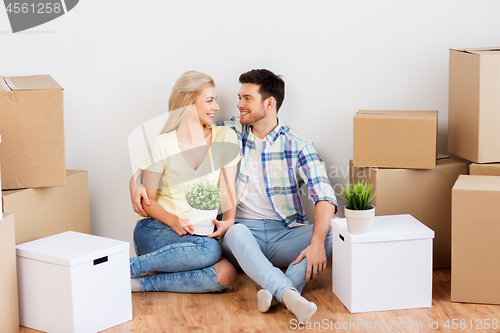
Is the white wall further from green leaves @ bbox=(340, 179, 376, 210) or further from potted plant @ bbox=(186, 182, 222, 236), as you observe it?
green leaves @ bbox=(340, 179, 376, 210)

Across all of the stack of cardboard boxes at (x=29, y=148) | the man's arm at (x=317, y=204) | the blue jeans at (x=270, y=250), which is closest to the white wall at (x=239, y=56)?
the man's arm at (x=317, y=204)

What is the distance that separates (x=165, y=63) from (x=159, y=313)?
1.24 metres

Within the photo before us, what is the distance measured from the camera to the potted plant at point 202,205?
85.7 inches

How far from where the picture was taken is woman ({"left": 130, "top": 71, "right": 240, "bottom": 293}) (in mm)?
2180

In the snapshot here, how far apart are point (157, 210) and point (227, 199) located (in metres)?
0.33

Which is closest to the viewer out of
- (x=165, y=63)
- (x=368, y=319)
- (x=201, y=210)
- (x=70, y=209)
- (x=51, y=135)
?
(x=368, y=319)

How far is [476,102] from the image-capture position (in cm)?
220

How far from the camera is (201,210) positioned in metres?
2.20

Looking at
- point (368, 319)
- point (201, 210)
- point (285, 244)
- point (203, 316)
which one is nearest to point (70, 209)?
point (201, 210)

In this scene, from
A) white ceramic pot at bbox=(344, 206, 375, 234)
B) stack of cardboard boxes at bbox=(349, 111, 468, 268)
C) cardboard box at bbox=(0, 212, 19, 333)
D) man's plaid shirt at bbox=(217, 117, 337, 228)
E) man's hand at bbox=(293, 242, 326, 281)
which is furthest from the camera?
man's plaid shirt at bbox=(217, 117, 337, 228)

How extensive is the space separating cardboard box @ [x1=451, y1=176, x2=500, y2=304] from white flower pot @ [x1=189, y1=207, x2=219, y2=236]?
1.01 metres

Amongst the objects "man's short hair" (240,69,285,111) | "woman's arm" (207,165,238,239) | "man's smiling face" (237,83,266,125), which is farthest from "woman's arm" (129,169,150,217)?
"man's short hair" (240,69,285,111)

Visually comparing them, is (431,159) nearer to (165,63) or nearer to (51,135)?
(165,63)

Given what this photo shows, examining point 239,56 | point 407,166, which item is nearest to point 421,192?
point 407,166
